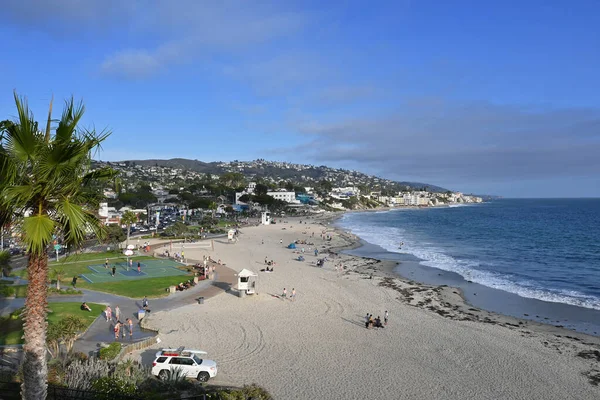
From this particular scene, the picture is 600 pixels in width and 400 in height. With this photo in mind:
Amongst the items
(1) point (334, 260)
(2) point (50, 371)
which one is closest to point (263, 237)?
(1) point (334, 260)

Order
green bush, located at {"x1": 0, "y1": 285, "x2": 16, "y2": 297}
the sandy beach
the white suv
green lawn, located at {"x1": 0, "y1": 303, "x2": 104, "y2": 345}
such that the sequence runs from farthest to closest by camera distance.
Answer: green bush, located at {"x1": 0, "y1": 285, "x2": 16, "y2": 297}, green lawn, located at {"x1": 0, "y1": 303, "x2": 104, "y2": 345}, the sandy beach, the white suv

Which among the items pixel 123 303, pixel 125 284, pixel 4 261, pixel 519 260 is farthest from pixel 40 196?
pixel 519 260

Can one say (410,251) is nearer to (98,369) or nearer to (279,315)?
(279,315)

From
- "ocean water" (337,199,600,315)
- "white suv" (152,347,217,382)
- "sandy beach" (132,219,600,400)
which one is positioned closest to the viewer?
"white suv" (152,347,217,382)

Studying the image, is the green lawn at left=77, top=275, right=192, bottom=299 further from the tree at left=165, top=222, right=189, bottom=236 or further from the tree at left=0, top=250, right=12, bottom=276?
the tree at left=165, top=222, right=189, bottom=236

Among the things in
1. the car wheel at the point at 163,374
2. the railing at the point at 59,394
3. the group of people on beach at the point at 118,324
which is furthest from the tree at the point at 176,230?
the railing at the point at 59,394

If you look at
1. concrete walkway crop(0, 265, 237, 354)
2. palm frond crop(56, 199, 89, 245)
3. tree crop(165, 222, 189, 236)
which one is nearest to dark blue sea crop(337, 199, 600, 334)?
concrete walkway crop(0, 265, 237, 354)

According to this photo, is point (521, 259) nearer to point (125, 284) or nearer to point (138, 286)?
point (138, 286)
